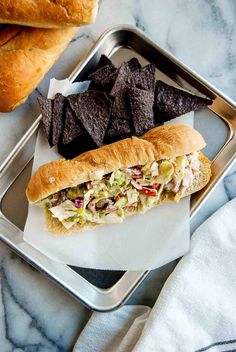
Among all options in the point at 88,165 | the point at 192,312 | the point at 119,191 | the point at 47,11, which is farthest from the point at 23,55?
the point at 192,312

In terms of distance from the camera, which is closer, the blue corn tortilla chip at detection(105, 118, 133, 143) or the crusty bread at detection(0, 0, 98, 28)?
the crusty bread at detection(0, 0, 98, 28)

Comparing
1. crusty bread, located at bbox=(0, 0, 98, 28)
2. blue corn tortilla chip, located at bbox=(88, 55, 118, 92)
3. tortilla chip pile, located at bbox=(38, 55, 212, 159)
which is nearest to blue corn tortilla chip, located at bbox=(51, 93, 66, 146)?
tortilla chip pile, located at bbox=(38, 55, 212, 159)

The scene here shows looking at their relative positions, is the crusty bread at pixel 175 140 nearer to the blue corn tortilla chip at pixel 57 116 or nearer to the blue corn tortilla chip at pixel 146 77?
the blue corn tortilla chip at pixel 146 77

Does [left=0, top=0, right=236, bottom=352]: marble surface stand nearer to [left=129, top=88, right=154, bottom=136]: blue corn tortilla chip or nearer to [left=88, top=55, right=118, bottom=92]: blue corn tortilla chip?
[left=88, top=55, right=118, bottom=92]: blue corn tortilla chip

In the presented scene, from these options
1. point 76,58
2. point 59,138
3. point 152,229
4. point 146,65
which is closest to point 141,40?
point 146,65

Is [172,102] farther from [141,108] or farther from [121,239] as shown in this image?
[121,239]

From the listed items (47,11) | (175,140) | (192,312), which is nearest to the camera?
(47,11)
